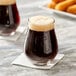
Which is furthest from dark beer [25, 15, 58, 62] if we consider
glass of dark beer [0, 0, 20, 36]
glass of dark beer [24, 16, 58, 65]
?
glass of dark beer [0, 0, 20, 36]

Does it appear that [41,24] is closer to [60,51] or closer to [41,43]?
[41,43]

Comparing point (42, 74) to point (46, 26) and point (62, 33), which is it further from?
point (62, 33)

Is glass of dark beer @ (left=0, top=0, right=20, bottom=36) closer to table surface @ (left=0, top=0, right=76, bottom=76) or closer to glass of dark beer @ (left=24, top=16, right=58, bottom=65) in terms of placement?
table surface @ (left=0, top=0, right=76, bottom=76)

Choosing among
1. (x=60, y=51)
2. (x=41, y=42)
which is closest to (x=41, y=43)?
(x=41, y=42)

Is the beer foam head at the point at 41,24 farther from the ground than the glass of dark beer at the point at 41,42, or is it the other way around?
the beer foam head at the point at 41,24

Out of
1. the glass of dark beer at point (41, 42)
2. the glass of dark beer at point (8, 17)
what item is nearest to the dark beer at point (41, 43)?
the glass of dark beer at point (41, 42)

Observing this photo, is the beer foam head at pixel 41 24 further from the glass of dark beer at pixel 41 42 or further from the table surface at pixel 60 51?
the table surface at pixel 60 51

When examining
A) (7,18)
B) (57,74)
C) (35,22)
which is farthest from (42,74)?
(7,18)
